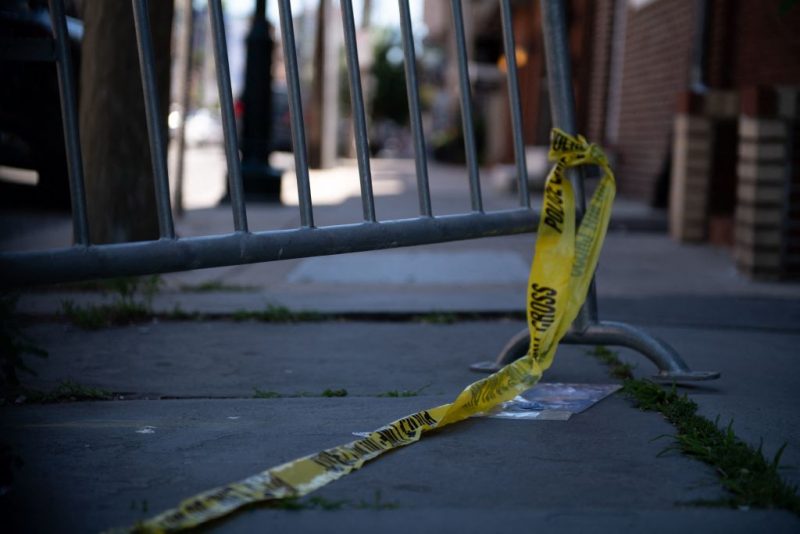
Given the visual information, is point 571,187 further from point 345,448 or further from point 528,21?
point 528,21

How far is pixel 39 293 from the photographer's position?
245 inches

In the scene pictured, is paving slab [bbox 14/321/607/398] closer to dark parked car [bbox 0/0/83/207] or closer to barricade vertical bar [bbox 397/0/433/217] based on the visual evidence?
barricade vertical bar [bbox 397/0/433/217]

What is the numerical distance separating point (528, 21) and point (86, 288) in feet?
67.4

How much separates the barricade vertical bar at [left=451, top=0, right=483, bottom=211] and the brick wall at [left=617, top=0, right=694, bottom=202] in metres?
8.68

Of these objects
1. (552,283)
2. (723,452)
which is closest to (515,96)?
(552,283)

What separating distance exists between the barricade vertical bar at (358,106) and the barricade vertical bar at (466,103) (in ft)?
1.25

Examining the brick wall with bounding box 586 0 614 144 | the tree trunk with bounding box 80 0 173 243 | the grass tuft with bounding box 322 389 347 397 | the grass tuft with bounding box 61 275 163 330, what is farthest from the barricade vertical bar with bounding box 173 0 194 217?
the brick wall with bounding box 586 0 614 144

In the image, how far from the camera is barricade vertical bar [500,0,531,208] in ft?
→ 13.1

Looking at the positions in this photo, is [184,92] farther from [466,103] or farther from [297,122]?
[297,122]

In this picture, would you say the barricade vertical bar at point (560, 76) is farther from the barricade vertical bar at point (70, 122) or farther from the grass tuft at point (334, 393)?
the barricade vertical bar at point (70, 122)

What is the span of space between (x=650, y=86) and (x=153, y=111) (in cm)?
→ 1230

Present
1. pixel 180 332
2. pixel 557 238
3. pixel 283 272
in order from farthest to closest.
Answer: pixel 283 272
pixel 180 332
pixel 557 238

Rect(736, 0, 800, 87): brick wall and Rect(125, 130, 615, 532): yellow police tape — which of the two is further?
Rect(736, 0, 800, 87): brick wall

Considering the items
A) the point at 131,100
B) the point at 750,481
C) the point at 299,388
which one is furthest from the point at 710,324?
the point at 131,100
